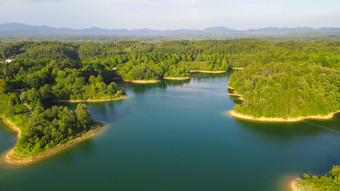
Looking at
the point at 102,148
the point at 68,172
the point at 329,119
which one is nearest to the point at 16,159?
the point at 68,172

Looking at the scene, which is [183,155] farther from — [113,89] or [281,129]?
[113,89]

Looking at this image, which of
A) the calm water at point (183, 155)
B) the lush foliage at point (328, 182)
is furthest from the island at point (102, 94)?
the lush foliage at point (328, 182)

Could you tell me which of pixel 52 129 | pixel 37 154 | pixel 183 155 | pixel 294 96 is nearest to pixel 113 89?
pixel 52 129

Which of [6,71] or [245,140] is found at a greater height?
[6,71]

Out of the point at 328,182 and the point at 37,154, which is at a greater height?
the point at 328,182

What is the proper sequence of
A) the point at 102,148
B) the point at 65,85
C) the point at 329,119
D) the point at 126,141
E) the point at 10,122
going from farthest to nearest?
the point at 65,85 → the point at 329,119 → the point at 10,122 → the point at 126,141 → the point at 102,148

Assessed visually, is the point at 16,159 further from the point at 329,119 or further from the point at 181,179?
the point at 329,119

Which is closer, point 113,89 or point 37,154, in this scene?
point 37,154

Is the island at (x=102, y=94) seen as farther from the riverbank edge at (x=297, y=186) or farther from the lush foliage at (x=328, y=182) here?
the lush foliage at (x=328, y=182)
